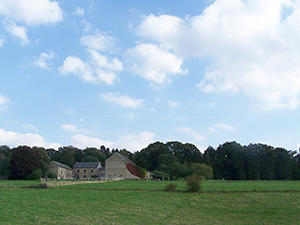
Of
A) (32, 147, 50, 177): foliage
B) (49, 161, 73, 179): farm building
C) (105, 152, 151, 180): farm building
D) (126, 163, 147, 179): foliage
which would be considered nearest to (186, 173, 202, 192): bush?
(105, 152, 151, 180): farm building

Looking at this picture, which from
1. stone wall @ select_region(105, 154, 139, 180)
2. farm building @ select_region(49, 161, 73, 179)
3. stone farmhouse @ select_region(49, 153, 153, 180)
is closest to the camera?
stone wall @ select_region(105, 154, 139, 180)

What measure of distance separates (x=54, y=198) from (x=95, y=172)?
60.7 meters

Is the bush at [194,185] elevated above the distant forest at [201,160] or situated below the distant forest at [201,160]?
below

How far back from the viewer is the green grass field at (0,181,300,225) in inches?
713

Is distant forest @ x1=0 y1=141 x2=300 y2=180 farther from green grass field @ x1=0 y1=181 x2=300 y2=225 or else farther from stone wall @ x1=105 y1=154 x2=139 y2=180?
green grass field @ x1=0 y1=181 x2=300 y2=225

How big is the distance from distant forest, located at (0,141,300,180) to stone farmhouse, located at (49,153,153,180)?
801 centimetres

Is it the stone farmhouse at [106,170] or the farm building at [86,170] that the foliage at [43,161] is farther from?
the farm building at [86,170]

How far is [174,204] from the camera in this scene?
2383cm

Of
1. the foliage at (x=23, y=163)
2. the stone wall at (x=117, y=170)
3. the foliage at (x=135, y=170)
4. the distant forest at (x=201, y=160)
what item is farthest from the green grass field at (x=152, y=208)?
the foliage at (x=23, y=163)

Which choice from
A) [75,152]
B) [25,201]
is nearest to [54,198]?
[25,201]

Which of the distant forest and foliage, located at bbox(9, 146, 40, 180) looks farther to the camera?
the distant forest

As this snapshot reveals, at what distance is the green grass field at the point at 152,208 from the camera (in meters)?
18.1

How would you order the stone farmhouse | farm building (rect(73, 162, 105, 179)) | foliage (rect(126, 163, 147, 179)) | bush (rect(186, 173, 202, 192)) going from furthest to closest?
farm building (rect(73, 162, 105, 179))
foliage (rect(126, 163, 147, 179))
the stone farmhouse
bush (rect(186, 173, 202, 192))

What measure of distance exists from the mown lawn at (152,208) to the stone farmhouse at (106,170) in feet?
123
